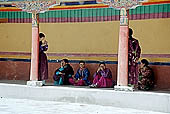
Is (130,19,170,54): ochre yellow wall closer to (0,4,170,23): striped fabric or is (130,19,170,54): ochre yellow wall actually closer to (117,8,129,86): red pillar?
(0,4,170,23): striped fabric

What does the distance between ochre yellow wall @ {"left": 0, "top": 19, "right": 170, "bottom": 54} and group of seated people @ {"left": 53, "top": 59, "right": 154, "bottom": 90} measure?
2.00ft

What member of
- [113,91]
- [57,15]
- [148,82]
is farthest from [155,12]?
[57,15]

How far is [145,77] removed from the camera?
38.1 feet

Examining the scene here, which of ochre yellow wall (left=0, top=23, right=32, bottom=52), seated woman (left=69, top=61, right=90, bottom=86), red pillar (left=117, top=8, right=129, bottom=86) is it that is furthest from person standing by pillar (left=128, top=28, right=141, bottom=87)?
ochre yellow wall (left=0, top=23, right=32, bottom=52)

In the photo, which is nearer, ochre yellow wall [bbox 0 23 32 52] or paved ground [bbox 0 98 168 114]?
paved ground [bbox 0 98 168 114]

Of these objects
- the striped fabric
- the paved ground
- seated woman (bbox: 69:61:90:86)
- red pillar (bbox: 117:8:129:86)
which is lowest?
the paved ground

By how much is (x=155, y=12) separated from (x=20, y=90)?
4.96 m

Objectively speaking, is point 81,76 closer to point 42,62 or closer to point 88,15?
point 42,62

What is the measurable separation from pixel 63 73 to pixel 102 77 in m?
1.60

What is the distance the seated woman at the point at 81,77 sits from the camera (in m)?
12.6

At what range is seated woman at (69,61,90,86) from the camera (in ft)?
41.4

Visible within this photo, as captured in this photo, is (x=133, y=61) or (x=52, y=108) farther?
(x=133, y=61)

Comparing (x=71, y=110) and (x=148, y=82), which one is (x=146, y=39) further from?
(x=71, y=110)

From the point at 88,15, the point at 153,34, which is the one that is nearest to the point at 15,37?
the point at 88,15
